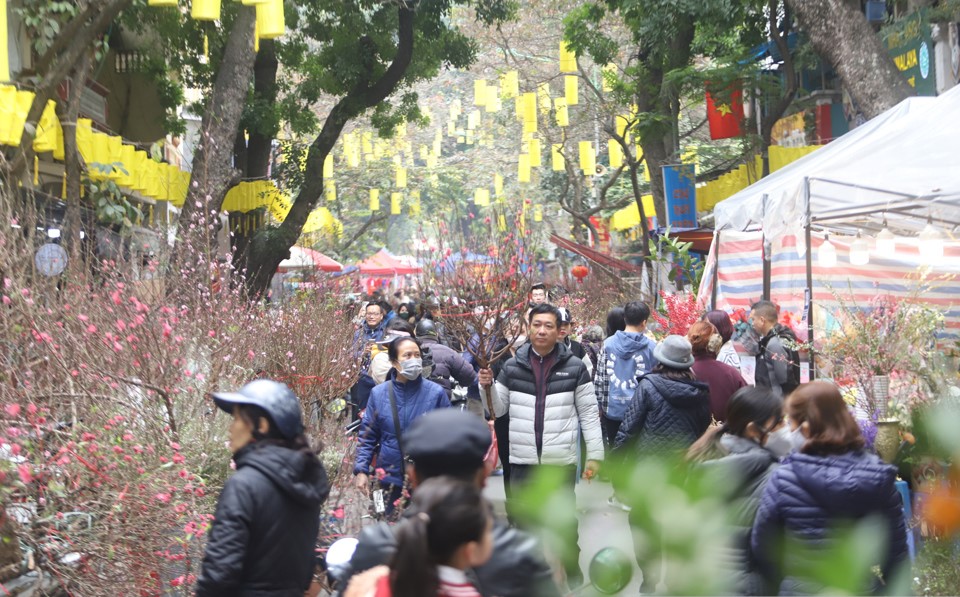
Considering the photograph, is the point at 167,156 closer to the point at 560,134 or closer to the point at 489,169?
the point at 560,134

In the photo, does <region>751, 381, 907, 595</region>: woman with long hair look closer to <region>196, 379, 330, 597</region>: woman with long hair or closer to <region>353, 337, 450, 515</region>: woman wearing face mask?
<region>196, 379, 330, 597</region>: woman with long hair

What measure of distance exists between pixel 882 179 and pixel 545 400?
11.7ft

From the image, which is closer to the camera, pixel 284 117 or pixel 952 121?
pixel 952 121

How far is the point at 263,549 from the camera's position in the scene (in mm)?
3553

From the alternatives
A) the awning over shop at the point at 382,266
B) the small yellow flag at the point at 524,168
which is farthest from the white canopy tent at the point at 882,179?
the awning over shop at the point at 382,266

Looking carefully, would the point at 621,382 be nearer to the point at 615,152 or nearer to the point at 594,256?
the point at 594,256

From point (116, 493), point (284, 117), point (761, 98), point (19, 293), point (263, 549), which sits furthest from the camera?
point (284, 117)

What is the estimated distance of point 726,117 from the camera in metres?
20.5

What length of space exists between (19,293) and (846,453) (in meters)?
4.75

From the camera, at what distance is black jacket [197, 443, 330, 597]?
345 cm

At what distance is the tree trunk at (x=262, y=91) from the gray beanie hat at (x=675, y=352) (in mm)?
15105

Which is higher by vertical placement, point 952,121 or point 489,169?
point 489,169

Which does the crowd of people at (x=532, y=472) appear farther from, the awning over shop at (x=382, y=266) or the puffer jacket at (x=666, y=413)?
the awning over shop at (x=382, y=266)

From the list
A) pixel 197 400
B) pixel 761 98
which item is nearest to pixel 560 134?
pixel 761 98
